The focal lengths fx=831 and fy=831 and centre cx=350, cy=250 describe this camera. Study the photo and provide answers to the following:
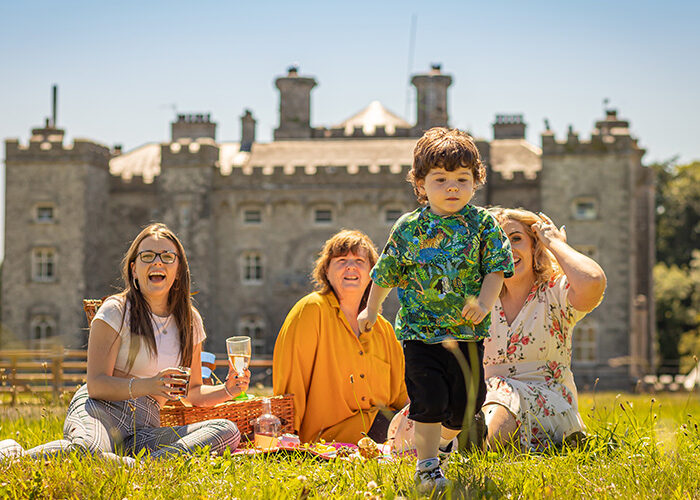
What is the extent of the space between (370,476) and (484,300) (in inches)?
42.2

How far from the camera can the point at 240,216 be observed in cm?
3341

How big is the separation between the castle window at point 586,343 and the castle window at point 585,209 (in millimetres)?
3909

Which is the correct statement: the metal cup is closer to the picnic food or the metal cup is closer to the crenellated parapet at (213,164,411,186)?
the picnic food

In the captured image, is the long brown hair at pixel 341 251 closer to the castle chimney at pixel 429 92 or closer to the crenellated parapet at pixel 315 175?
the crenellated parapet at pixel 315 175

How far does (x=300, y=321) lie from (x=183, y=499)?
7.74 feet

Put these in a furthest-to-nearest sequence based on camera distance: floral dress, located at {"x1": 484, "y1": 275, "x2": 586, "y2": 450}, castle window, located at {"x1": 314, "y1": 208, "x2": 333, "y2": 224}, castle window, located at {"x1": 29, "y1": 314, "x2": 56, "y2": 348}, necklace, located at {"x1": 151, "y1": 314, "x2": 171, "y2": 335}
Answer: castle window, located at {"x1": 314, "y1": 208, "x2": 333, "y2": 224} → castle window, located at {"x1": 29, "y1": 314, "x2": 56, "y2": 348} → necklace, located at {"x1": 151, "y1": 314, "x2": 171, "y2": 335} → floral dress, located at {"x1": 484, "y1": 275, "x2": 586, "y2": 450}

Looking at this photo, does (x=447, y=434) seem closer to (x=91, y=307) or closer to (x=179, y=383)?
(x=179, y=383)

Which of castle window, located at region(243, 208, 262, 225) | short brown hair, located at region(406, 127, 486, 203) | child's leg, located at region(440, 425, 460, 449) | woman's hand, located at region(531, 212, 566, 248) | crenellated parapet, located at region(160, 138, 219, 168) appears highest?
crenellated parapet, located at region(160, 138, 219, 168)

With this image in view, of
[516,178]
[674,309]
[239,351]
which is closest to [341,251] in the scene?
[239,351]

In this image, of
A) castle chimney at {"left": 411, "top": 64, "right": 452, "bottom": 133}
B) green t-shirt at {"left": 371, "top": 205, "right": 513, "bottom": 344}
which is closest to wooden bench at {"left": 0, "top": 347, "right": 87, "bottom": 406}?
green t-shirt at {"left": 371, "top": 205, "right": 513, "bottom": 344}

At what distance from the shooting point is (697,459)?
14.7 feet

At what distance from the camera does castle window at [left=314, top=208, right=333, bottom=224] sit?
1308 inches

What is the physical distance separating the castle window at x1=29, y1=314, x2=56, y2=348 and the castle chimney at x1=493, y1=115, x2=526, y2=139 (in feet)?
69.6

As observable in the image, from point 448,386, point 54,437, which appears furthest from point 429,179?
point 54,437
